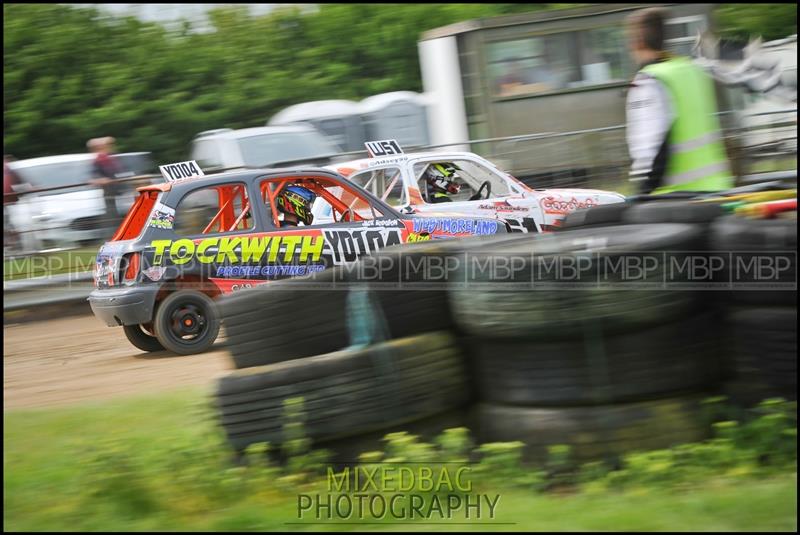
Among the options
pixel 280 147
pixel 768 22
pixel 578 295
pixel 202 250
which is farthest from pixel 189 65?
pixel 578 295

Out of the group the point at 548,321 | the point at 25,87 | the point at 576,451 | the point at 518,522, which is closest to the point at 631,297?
the point at 548,321

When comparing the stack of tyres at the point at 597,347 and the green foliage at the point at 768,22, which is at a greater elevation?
the green foliage at the point at 768,22

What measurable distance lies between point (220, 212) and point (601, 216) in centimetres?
450

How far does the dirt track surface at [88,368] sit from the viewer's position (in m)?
7.25

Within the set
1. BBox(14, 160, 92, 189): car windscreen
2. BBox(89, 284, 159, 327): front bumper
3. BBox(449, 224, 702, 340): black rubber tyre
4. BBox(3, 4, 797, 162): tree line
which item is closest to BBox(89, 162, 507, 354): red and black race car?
BBox(89, 284, 159, 327): front bumper

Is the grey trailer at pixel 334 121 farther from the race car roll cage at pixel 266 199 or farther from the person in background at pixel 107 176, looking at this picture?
the race car roll cage at pixel 266 199

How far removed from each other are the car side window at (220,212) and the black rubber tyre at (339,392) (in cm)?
440

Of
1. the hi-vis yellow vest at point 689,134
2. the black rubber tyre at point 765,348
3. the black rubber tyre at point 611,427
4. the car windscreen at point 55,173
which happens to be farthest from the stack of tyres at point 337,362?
the car windscreen at point 55,173

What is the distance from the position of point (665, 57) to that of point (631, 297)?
1831 mm

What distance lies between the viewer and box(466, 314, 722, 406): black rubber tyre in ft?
14.6

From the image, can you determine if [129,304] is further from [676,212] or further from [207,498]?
[676,212]

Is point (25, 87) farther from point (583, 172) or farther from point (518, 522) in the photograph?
point (518, 522)

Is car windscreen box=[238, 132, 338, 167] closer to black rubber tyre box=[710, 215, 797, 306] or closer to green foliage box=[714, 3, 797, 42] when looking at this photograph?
black rubber tyre box=[710, 215, 797, 306]

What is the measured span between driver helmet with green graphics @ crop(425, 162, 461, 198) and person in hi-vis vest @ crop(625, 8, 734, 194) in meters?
5.07
